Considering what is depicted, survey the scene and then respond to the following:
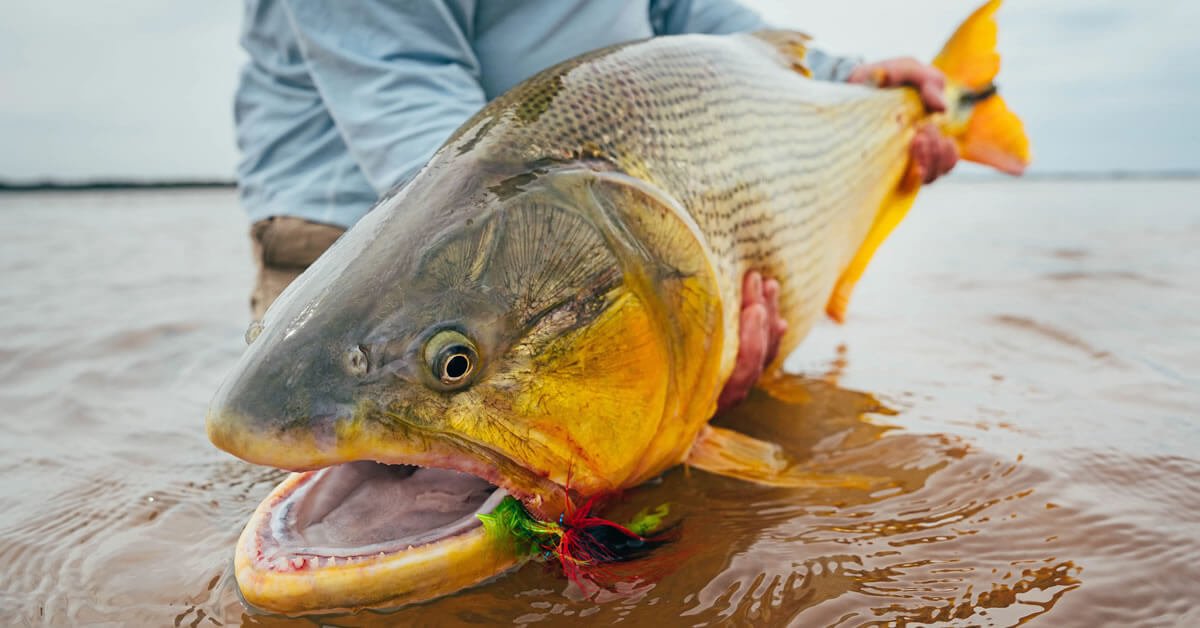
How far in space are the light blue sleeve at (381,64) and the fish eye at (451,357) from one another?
126 cm

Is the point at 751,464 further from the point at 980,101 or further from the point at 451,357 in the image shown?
the point at 980,101

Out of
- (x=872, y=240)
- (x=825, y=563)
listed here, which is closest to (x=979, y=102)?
(x=872, y=240)

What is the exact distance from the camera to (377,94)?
8.35 feet

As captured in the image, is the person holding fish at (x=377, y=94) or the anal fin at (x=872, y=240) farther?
the anal fin at (x=872, y=240)

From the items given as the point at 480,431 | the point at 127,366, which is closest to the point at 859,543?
the point at 480,431

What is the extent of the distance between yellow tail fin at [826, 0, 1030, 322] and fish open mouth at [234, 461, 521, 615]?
3.03 m

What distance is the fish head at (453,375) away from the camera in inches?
50.7

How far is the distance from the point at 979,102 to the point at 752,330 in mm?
2358

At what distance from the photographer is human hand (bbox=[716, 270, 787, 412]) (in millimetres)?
2094

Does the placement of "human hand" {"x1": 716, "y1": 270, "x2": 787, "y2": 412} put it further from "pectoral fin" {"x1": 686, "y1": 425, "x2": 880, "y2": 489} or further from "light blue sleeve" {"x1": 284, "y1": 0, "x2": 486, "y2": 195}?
"light blue sleeve" {"x1": 284, "y1": 0, "x2": 486, "y2": 195}

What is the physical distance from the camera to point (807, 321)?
2633 millimetres

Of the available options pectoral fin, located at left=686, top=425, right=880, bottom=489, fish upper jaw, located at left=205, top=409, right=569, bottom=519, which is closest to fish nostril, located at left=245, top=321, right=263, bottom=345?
fish upper jaw, located at left=205, top=409, right=569, bottom=519

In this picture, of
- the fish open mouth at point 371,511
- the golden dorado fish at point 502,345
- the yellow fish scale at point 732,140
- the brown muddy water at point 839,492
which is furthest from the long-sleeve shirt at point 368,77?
the fish open mouth at point 371,511

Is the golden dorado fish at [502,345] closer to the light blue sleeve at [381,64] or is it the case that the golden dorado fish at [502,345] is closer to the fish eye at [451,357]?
the fish eye at [451,357]
